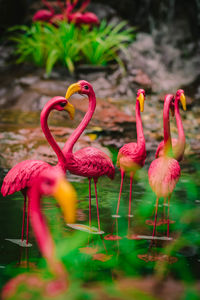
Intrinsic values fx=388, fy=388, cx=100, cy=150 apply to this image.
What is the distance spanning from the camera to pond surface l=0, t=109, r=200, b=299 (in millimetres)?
2607

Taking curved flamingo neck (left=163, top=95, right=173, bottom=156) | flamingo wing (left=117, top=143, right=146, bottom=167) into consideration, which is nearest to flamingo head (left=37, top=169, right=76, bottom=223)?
curved flamingo neck (left=163, top=95, right=173, bottom=156)

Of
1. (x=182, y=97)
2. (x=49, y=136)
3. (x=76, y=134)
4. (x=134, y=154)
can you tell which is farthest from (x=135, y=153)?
(x=49, y=136)

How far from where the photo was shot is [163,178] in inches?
121

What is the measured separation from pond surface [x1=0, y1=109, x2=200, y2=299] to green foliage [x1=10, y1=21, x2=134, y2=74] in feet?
13.5

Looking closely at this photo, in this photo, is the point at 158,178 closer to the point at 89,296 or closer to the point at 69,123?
the point at 89,296

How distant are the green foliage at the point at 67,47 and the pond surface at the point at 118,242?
411cm

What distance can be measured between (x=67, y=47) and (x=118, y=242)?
5385 mm

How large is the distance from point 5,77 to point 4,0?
2700 mm

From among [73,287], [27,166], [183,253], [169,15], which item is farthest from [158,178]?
[169,15]

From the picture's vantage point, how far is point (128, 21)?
1006cm

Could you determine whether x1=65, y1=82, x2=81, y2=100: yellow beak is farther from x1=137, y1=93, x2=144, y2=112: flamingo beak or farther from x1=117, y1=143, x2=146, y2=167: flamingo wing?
x1=117, y1=143, x2=146, y2=167: flamingo wing

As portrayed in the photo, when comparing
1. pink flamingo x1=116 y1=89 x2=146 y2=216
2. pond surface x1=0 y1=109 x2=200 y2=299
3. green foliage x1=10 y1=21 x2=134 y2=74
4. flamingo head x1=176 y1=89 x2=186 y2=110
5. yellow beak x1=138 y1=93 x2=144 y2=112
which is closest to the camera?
pond surface x1=0 y1=109 x2=200 y2=299

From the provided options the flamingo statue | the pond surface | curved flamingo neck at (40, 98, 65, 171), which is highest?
curved flamingo neck at (40, 98, 65, 171)

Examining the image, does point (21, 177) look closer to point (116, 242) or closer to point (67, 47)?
point (116, 242)
